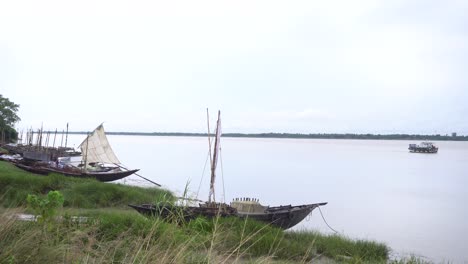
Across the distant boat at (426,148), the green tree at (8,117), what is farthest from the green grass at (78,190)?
the distant boat at (426,148)

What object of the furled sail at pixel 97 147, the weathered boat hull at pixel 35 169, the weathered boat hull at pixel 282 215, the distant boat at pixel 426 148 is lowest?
the weathered boat hull at pixel 35 169

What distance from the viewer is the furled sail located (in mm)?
26005

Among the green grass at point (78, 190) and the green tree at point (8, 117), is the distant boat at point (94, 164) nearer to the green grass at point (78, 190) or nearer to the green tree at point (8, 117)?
the green grass at point (78, 190)

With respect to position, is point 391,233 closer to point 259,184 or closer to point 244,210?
point 244,210

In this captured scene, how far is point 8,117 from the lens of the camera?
5412 centimetres

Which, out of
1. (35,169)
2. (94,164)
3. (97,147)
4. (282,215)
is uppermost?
(97,147)

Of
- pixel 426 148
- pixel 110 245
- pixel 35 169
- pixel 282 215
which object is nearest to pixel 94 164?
pixel 35 169

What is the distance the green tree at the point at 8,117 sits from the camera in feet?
167

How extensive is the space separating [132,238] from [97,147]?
21671mm

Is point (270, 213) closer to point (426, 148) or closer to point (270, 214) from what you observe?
point (270, 214)

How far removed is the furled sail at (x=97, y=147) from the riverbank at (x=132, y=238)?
35.2ft

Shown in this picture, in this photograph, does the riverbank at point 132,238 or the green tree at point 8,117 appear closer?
the riverbank at point 132,238

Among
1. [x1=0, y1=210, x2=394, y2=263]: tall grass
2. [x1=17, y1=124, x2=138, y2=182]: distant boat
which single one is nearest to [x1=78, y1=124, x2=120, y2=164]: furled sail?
[x1=17, y1=124, x2=138, y2=182]: distant boat

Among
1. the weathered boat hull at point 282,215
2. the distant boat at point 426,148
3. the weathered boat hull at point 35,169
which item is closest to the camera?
the weathered boat hull at point 282,215
